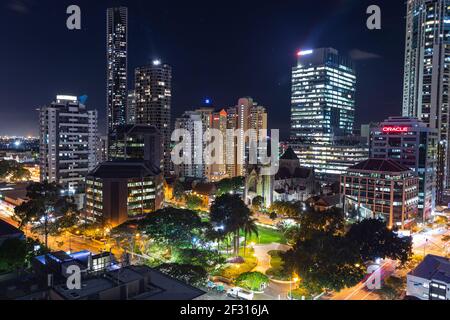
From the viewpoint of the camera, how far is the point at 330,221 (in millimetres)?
45719

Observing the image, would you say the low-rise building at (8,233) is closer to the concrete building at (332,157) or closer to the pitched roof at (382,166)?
the pitched roof at (382,166)

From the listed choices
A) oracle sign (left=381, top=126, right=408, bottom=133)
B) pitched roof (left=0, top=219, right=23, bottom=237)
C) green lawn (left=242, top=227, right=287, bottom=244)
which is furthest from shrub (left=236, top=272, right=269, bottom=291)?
oracle sign (left=381, top=126, right=408, bottom=133)

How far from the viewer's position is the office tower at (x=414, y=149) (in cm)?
6862

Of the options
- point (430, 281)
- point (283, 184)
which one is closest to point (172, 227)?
point (430, 281)

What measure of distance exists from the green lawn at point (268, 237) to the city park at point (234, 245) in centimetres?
16

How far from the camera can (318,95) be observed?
14025 centimetres

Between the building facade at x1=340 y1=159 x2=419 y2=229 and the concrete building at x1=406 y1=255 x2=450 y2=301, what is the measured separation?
93.0ft

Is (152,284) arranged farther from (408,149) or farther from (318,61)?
(318,61)

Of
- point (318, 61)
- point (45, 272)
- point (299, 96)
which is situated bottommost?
point (45, 272)

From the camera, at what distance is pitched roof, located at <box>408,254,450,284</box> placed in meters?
31.0

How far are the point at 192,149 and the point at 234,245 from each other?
3205 inches

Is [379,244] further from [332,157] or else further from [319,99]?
[319,99]
